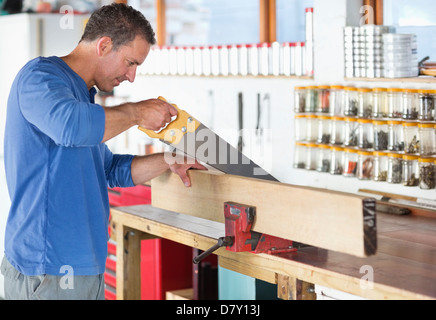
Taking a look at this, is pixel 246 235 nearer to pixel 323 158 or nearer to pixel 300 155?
pixel 323 158

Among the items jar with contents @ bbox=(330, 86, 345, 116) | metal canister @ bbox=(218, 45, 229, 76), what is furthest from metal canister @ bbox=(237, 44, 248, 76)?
jar with contents @ bbox=(330, 86, 345, 116)

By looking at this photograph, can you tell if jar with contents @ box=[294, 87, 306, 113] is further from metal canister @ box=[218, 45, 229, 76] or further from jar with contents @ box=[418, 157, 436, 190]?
jar with contents @ box=[418, 157, 436, 190]

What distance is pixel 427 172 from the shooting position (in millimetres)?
3746

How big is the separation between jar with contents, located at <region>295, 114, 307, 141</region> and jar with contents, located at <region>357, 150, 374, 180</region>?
1.69 ft

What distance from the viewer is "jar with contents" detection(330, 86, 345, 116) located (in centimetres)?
427

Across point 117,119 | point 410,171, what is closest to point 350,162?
point 410,171

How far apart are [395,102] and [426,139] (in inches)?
11.4

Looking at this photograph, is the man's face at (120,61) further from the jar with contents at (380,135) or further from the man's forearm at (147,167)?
the jar with contents at (380,135)

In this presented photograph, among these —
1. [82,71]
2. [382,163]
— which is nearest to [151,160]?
[82,71]

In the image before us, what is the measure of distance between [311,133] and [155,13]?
2.54 metres

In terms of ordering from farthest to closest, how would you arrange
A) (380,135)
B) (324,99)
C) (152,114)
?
(324,99) < (380,135) < (152,114)

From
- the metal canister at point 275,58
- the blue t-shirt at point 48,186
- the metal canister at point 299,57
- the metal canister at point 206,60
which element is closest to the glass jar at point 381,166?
the metal canister at point 299,57

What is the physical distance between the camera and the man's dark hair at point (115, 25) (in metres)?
2.49

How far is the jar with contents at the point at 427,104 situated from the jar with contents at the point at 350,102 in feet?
1.69
